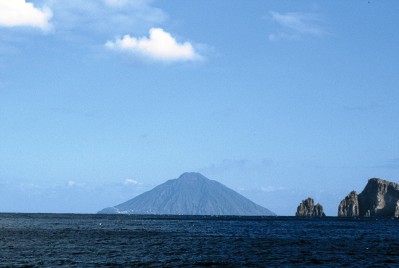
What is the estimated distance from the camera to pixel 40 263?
5094 cm

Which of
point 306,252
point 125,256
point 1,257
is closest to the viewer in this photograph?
point 1,257

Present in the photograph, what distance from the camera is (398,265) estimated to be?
171 ft

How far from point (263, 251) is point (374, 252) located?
14826 millimetres

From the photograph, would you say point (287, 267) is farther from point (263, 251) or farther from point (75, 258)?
point (75, 258)

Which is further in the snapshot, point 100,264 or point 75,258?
point 75,258

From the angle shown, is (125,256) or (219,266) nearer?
(219,266)

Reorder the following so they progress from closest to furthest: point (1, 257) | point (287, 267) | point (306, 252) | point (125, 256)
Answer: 1. point (287, 267)
2. point (1, 257)
3. point (125, 256)
4. point (306, 252)

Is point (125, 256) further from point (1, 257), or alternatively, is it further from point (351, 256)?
point (351, 256)

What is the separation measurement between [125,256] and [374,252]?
3311cm

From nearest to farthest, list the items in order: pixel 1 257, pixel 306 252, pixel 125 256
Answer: pixel 1 257, pixel 125 256, pixel 306 252

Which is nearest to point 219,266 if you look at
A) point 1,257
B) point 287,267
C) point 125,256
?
point 287,267

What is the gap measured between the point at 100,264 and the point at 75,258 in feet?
20.4

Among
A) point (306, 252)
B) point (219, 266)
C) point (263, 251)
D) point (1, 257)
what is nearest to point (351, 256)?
point (306, 252)

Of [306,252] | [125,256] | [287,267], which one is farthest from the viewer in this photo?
[306,252]
